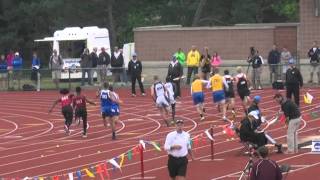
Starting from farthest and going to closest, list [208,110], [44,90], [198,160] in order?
1. [44,90]
2. [208,110]
3. [198,160]

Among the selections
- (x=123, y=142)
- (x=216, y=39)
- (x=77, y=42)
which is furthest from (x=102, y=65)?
(x=123, y=142)

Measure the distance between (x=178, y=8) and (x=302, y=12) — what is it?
91.7 ft

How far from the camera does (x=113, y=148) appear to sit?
23969 mm

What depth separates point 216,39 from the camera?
4431cm

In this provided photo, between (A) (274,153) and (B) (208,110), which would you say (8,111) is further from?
(A) (274,153)

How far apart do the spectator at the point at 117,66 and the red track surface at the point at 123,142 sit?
6.91 ft

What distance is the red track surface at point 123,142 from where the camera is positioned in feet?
65.9

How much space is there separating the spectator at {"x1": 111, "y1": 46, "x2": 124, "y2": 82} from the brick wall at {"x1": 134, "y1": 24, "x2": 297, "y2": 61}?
4158 mm

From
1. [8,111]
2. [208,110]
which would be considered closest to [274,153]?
[208,110]

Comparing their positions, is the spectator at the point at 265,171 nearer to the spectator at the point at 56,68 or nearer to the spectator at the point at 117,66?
the spectator at the point at 117,66

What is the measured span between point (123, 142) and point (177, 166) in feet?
28.1

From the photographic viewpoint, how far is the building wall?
40750mm

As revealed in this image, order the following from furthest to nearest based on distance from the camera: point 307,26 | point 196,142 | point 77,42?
point 77,42
point 307,26
point 196,142

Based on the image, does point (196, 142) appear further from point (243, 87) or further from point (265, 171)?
point (265, 171)
